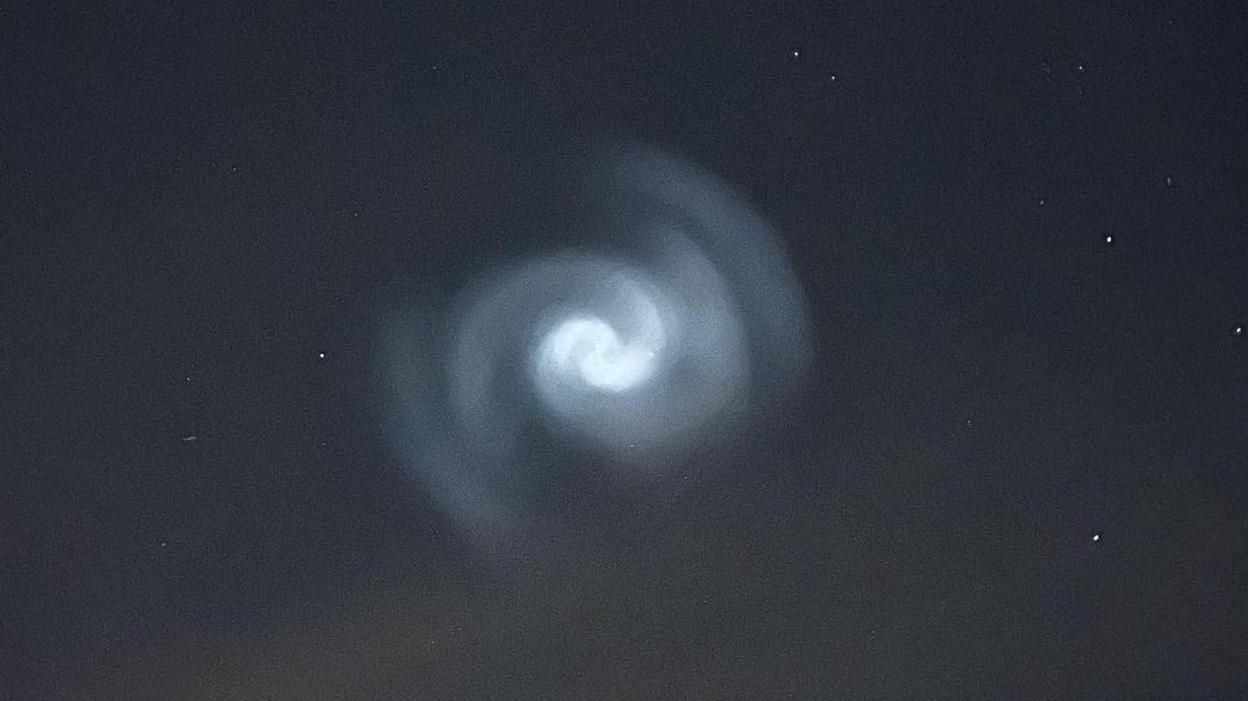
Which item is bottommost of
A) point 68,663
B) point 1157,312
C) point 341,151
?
point 68,663

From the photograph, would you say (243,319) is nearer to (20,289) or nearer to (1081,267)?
(20,289)

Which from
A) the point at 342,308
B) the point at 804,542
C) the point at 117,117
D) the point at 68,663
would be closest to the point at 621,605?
the point at 804,542

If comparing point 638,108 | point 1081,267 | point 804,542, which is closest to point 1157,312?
point 1081,267

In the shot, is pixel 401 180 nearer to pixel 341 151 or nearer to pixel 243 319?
pixel 341 151

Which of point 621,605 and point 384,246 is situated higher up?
point 384,246

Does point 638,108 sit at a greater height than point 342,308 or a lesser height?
greater
